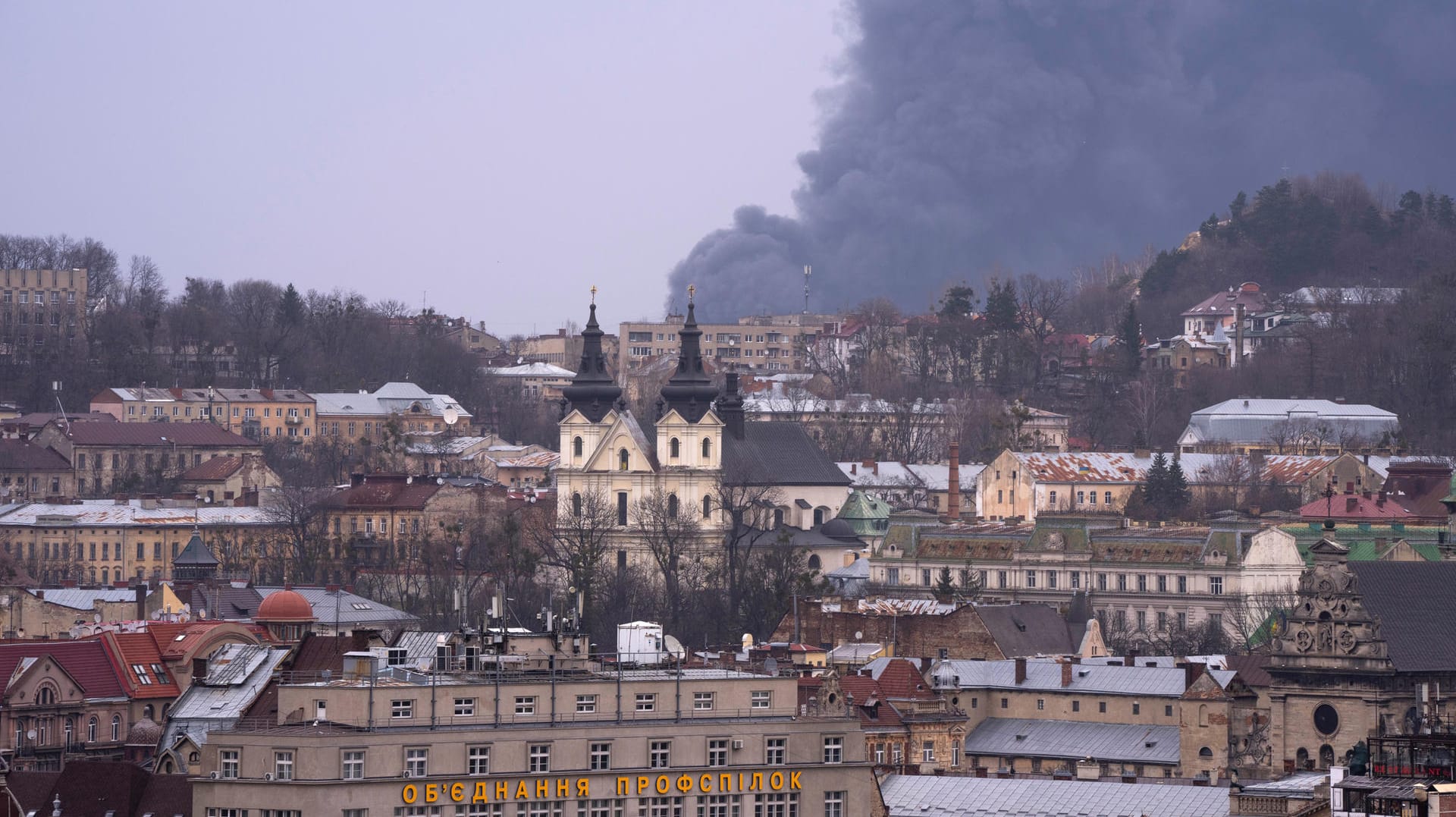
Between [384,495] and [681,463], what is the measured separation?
1271 centimetres

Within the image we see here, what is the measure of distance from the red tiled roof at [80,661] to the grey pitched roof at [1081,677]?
1979cm

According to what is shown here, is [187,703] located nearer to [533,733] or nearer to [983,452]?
[533,733]

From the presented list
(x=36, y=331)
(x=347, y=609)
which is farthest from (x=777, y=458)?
(x=36, y=331)

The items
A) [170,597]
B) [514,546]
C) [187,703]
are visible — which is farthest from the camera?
[514,546]

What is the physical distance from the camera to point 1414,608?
294 ft

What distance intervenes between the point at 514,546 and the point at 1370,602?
49.3 m

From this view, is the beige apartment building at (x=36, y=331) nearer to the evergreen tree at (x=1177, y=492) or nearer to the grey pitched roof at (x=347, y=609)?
the evergreen tree at (x=1177, y=492)

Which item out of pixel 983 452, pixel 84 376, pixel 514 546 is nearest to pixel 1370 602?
pixel 514 546

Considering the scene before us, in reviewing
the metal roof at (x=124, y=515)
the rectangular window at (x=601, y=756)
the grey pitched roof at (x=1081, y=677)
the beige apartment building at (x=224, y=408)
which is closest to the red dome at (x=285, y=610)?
the grey pitched roof at (x=1081, y=677)

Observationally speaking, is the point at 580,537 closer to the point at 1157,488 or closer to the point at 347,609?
the point at 1157,488

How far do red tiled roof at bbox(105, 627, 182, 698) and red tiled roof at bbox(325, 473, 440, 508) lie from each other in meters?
59.9

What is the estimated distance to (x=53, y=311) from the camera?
653ft

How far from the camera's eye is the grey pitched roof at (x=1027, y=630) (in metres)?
105

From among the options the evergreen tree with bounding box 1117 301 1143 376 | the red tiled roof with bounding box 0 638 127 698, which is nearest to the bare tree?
the red tiled roof with bounding box 0 638 127 698
